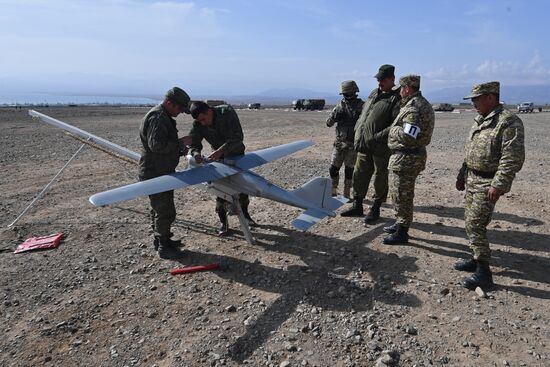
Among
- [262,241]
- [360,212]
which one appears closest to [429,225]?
[360,212]

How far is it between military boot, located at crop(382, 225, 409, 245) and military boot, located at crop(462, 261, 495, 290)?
1562mm

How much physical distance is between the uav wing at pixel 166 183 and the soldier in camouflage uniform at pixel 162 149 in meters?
0.46

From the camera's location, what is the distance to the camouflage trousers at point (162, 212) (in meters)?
6.28

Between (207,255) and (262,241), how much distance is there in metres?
1.09

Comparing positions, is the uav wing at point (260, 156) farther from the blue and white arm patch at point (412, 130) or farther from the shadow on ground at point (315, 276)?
the blue and white arm patch at point (412, 130)

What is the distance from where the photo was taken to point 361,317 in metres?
4.66

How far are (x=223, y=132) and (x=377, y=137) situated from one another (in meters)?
2.87

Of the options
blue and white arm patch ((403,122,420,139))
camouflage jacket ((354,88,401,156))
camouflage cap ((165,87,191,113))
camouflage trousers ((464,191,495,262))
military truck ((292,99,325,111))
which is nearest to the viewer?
camouflage trousers ((464,191,495,262))

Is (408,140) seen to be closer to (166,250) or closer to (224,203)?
(224,203)

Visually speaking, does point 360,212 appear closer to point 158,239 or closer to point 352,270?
point 352,270

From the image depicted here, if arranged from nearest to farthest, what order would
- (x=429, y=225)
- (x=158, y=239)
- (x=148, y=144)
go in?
(x=148, y=144) < (x=158, y=239) < (x=429, y=225)

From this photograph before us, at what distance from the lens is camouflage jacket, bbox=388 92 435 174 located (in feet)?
19.4

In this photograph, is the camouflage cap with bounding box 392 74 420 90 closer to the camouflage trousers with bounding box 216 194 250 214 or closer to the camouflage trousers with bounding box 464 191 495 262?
the camouflage trousers with bounding box 464 191 495 262

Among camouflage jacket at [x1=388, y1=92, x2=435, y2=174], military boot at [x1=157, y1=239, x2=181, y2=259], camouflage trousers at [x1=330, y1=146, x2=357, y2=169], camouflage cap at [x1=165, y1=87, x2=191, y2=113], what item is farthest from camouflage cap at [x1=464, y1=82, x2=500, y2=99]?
military boot at [x1=157, y1=239, x2=181, y2=259]
